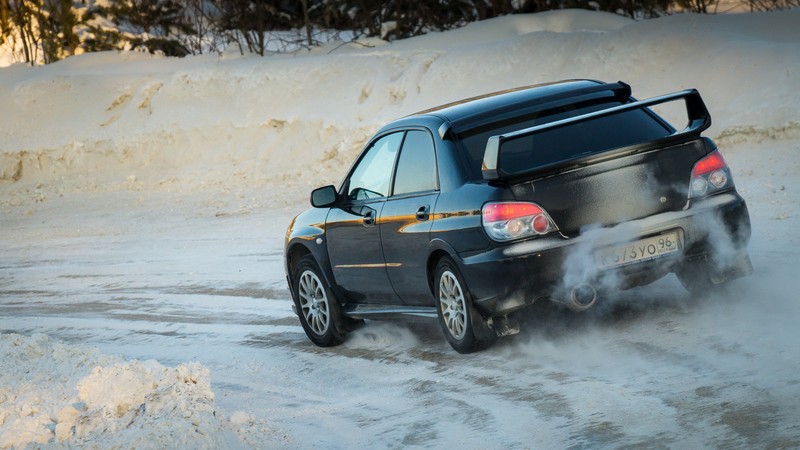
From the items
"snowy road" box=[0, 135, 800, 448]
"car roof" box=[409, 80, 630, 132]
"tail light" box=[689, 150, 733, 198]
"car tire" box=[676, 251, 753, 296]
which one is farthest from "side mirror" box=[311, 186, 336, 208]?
"tail light" box=[689, 150, 733, 198]

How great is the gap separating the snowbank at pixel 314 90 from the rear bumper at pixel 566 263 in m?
9.39

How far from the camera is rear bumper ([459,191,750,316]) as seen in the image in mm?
7320

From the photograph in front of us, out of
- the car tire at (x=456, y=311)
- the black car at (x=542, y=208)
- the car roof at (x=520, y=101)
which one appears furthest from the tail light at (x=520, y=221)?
the car roof at (x=520, y=101)

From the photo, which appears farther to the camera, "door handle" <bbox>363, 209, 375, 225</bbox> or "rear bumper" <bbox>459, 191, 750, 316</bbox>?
"door handle" <bbox>363, 209, 375, 225</bbox>

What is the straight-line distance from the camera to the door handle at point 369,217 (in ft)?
28.5

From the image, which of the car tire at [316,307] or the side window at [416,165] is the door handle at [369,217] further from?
the car tire at [316,307]

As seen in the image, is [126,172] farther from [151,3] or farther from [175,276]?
[175,276]

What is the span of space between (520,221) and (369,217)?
1.65 metres

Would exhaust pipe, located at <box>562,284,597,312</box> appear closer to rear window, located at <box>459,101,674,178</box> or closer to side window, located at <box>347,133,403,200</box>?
rear window, located at <box>459,101,674,178</box>

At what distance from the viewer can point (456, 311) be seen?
25.7 feet

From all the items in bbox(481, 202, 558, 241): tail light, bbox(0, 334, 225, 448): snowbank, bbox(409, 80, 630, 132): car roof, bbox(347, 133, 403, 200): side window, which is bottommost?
bbox(0, 334, 225, 448): snowbank

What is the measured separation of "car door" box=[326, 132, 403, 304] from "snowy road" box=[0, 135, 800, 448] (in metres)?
0.47

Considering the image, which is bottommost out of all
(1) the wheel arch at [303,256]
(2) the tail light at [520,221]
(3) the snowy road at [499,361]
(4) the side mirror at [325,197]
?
(3) the snowy road at [499,361]

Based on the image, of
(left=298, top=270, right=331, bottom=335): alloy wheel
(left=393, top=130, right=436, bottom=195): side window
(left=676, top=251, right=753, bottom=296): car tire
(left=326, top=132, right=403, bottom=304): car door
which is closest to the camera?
(left=676, top=251, right=753, bottom=296): car tire
